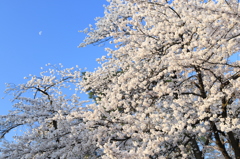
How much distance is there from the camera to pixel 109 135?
671cm

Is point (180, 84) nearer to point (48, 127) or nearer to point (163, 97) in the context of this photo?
point (163, 97)

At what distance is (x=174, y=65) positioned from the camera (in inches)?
208

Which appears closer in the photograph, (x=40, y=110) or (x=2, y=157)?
(x=2, y=157)

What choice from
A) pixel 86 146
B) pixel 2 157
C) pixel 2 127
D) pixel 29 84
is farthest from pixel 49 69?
pixel 86 146

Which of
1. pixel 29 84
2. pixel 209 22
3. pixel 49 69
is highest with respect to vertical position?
pixel 49 69

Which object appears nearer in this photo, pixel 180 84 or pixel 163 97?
pixel 180 84

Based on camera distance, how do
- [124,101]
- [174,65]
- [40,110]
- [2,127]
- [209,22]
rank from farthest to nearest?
1. [40,110]
2. [2,127]
3. [124,101]
4. [174,65]
5. [209,22]

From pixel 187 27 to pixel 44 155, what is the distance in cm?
531

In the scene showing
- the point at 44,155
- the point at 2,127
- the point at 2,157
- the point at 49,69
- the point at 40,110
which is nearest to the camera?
the point at 44,155

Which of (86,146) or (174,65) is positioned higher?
(174,65)

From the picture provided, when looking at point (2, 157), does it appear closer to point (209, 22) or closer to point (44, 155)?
point (44, 155)

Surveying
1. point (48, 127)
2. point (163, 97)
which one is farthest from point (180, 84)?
point (48, 127)

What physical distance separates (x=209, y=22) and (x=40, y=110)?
7.34 m

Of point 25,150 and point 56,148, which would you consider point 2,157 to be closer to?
point 25,150
